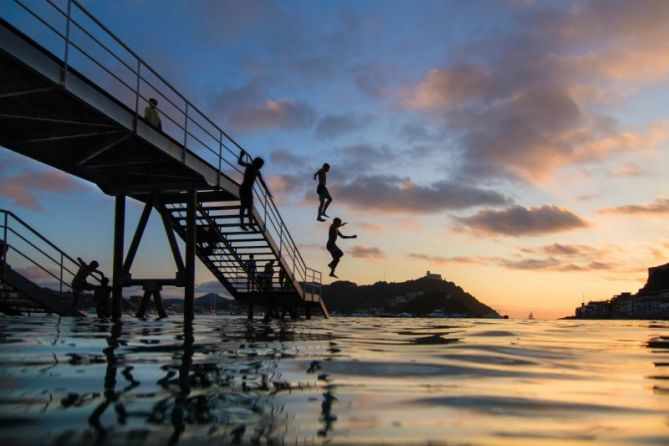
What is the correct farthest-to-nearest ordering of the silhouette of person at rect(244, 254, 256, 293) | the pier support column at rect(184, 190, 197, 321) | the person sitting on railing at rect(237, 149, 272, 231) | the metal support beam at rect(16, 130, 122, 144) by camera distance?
the silhouette of person at rect(244, 254, 256, 293) → the person sitting on railing at rect(237, 149, 272, 231) → the pier support column at rect(184, 190, 197, 321) → the metal support beam at rect(16, 130, 122, 144)

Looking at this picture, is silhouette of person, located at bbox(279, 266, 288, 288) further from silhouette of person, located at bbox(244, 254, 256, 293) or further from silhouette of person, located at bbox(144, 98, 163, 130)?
silhouette of person, located at bbox(144, 98, 163, 130)

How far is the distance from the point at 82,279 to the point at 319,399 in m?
16.4

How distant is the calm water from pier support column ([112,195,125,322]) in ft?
39.8

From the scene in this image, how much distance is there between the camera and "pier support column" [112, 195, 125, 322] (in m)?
17.4

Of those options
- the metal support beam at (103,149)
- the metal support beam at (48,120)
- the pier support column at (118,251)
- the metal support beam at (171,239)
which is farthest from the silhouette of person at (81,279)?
the metal support beam at (48,120)

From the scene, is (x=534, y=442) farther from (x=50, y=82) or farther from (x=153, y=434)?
(x=50, y=82)

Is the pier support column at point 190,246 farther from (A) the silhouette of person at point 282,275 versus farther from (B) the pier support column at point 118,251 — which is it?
(A) the silhouette of person at point 282,275

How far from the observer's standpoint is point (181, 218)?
19047 millimetres

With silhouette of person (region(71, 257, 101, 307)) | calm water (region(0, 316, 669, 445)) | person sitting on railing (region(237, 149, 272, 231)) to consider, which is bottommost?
calm water (region(0, 316, 669, 445))

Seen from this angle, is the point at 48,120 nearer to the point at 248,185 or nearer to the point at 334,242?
the point at 248,185

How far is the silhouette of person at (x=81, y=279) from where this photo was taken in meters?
17.2

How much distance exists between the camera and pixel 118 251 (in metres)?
17.8

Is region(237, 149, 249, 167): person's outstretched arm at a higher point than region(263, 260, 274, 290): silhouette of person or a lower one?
higher

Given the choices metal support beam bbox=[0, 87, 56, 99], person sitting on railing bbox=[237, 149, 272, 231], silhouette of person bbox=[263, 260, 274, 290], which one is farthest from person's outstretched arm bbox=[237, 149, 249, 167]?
metal support beam bbox=[0, 87, 56, 99]
